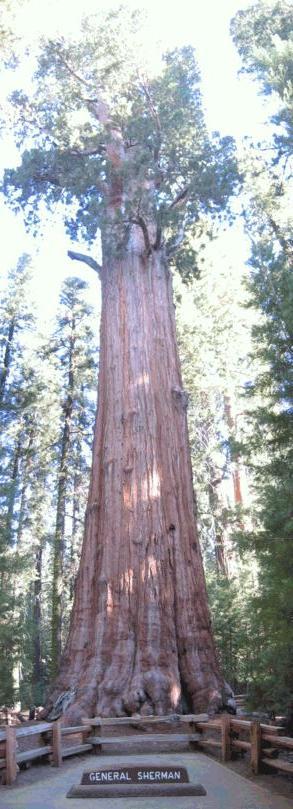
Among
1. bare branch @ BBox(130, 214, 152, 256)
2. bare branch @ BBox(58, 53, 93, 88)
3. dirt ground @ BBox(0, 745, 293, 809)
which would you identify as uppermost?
bare branch @ BBox(58, 53, 93, 88)

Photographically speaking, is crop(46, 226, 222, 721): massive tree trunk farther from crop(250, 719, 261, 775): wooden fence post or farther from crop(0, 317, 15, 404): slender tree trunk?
crop(0, 317, 15, 404): slender tree trunk

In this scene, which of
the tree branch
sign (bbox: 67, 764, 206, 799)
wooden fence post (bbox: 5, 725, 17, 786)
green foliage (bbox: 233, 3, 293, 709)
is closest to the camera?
sign (bbox: 67, 764, 206, 799)

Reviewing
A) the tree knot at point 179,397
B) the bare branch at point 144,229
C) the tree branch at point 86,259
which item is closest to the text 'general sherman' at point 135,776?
the tree knot at point 179,397

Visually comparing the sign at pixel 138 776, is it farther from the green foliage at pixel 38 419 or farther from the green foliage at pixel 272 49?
the green foliage at pixel 38 419

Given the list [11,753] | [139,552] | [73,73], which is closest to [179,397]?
[139,552]

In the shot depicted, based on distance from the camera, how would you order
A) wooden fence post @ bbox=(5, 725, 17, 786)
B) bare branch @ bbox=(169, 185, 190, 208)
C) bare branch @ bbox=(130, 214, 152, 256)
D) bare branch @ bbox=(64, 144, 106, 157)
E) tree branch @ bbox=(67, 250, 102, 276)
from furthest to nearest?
bare branch @ bbox=(64, 144, 106, 157)
tree branch @ bbox=(67, 250, 102, 276)
bare branch @ bbox=(169, 185, 190, 208)
bare branch @ bbox=(130, 214, 152, 256)
wooden fence post @ bbox=(5, 725, 17, 786)

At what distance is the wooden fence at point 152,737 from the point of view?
18.6ft

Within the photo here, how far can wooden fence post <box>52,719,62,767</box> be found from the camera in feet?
21.4

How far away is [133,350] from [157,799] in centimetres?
739

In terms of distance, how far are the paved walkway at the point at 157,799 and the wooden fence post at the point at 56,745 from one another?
0.11 m

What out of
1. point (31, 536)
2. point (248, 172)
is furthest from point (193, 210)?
point (31, 536)

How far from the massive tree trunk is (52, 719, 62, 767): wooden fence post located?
1187 mm

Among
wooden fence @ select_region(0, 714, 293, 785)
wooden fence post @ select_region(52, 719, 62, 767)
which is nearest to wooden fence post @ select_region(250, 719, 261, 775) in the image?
wooden fence @ select_region(0, 714, 293, 785)

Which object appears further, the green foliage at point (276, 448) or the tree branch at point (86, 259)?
the tree branch at point (86, 259)
